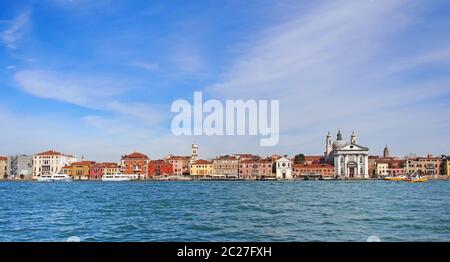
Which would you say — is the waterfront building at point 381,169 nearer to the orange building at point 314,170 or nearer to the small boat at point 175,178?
the orange building at point 314,170

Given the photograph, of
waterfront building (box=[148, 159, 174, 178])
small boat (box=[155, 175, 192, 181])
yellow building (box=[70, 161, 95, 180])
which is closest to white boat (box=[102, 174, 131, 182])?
yellow building (box=[70, 161, 95, 180])

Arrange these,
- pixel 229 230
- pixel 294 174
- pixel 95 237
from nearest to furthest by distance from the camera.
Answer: pixel 95 237 < pixel 229 230 < pixel 294 174

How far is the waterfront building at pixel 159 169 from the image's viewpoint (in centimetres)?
3975

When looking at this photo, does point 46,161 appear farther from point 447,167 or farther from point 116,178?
point 447,167

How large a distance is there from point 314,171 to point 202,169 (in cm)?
1046

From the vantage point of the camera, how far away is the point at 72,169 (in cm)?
4003

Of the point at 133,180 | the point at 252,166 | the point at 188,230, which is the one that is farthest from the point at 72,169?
the point at 188,230

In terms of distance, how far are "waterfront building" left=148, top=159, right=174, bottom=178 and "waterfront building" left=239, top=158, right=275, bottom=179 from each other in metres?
6.53

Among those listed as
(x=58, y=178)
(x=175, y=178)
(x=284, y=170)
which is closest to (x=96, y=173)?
(x=58, y=178)

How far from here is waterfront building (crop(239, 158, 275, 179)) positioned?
42.8 m

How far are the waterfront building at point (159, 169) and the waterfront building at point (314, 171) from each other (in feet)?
38.6
